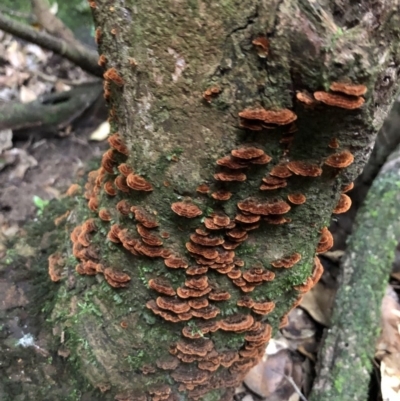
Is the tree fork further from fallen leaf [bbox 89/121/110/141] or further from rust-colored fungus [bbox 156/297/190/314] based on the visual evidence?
fallen leaf [bbox 89/121/110/141]

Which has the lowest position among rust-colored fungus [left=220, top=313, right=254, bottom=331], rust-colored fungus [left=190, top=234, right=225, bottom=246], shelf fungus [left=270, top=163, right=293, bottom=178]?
rust-colored fungus [left=220, top=313, right=254, bottom=331]

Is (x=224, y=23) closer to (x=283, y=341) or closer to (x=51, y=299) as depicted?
(x=51, y=299)

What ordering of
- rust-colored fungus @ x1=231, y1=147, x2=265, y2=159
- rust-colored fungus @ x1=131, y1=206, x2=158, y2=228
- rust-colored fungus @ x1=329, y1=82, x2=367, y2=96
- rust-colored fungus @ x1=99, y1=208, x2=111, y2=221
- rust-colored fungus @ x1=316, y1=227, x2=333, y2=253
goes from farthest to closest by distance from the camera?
rust-colored fungus @ x1=99, y1=208, x2=111, y2=221
rust-colored fungus @ x1=316, y1=227, x2=333, y2=253
rust-colored fungus @ x1=131, y1=206, x2=158, y2=228
rust-colored fungus @ x1=231, y1=147, x2=265, y2=159
rust-colored fungus @ x1=329, y1=82, x2=367, y2=96

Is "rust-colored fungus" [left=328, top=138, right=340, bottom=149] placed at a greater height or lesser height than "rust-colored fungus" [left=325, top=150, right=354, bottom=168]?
greater

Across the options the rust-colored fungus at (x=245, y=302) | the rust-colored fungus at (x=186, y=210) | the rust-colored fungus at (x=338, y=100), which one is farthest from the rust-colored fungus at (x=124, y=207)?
the rust-colored fungus at (x=338, y=100)

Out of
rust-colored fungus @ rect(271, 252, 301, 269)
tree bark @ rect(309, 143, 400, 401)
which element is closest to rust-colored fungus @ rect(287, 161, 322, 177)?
rust-colored fungus @ rect(271, 252, 301, 269)

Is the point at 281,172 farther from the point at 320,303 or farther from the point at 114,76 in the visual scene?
the point at 320,303

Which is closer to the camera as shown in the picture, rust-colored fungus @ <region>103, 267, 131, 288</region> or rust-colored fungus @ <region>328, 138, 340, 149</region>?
rust-colored fungus @ <region>328, 138, 340, 149</region>

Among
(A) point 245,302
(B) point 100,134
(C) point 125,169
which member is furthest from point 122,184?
(B) point 100,134
